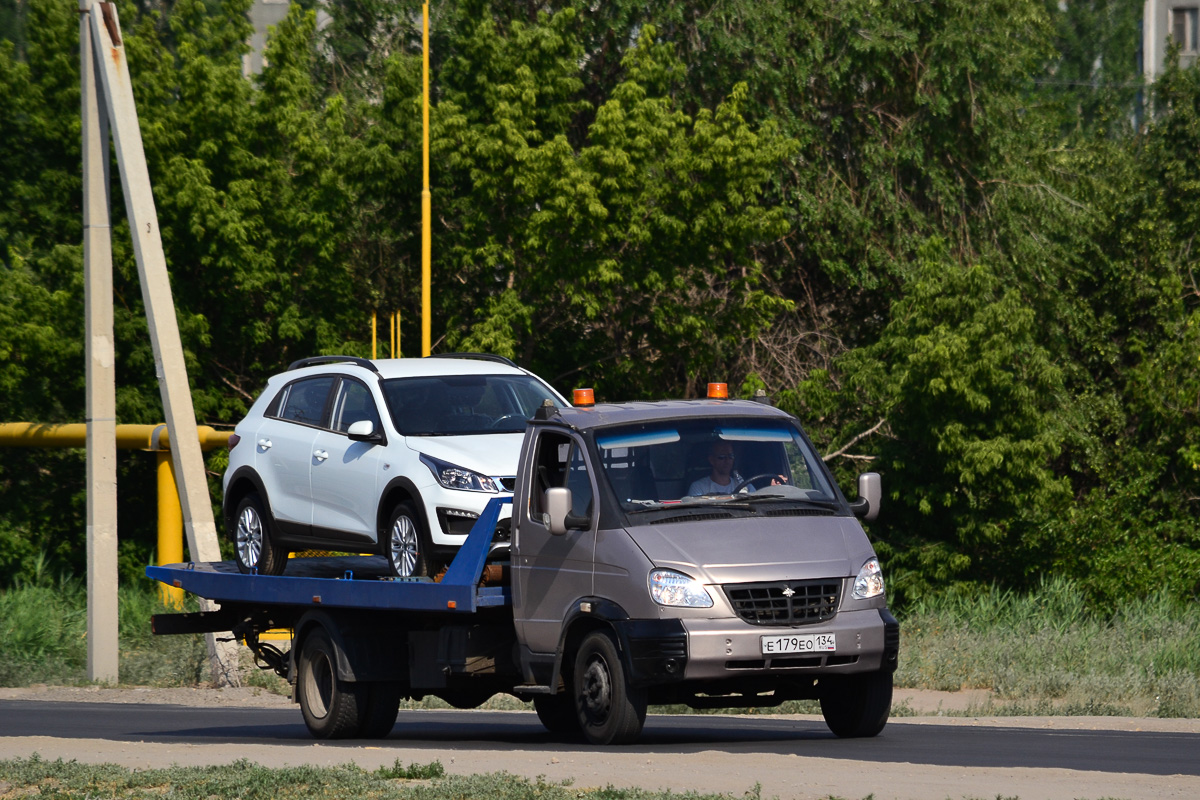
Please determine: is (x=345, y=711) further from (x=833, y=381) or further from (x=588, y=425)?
(x=833, y=381)

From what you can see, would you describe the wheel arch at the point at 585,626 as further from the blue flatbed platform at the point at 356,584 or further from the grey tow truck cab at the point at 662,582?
the blue flatbed platform at the point at 356,584

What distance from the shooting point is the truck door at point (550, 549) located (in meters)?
10.4

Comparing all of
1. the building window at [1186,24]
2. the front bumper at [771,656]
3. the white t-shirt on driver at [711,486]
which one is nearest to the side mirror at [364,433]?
the white t-shirt on driver at [711,486]

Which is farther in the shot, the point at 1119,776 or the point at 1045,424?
the point at 1045,424

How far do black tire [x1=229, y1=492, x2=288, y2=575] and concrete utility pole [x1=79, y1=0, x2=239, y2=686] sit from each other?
777 centimetres

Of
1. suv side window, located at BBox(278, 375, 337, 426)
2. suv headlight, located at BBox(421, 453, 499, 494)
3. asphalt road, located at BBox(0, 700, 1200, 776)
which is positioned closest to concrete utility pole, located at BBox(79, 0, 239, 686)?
asphalt road, located at BBox(0, 700, 1200, 776)

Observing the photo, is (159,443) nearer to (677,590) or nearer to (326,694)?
(326,694)

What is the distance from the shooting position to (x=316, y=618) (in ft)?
42.0

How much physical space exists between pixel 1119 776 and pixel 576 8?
978 inches

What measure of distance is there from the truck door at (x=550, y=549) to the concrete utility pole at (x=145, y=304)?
11.3 meters

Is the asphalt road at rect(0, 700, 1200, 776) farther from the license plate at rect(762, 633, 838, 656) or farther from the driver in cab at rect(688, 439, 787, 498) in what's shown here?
the driver in cab at rect(688, 439, 787, 498)

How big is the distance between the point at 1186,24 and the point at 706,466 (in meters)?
63.7

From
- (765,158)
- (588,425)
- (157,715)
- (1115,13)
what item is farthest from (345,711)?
(1115,13)

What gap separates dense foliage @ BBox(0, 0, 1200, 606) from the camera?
2858 centimetres
